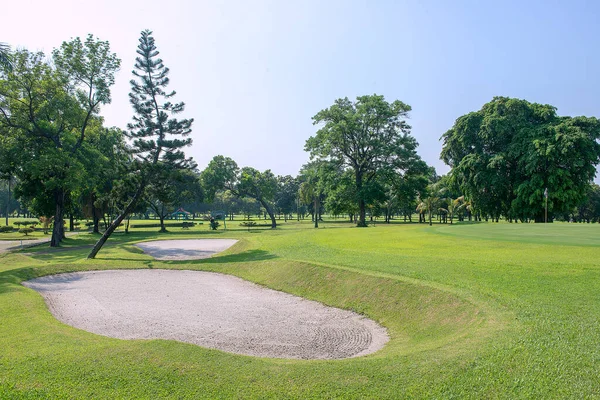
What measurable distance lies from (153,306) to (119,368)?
6.61 meters

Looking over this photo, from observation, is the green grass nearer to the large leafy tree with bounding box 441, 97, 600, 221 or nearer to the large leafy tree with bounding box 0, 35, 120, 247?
the large leafy tree with bounding box 0, 35, 120, 247

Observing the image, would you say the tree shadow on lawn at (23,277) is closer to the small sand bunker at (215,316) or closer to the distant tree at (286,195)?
the small sand bunker at (215,316)

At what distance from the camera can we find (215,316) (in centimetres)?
1060

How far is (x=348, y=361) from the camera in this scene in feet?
19.2

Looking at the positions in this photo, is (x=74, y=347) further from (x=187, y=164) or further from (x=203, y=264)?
(x=187, y=164)

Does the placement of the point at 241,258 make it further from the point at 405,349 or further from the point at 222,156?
the point at 222,156

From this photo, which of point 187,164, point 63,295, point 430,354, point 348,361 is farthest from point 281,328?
point 187,164

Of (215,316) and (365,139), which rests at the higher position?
(365,139)

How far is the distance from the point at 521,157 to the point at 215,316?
124 ft

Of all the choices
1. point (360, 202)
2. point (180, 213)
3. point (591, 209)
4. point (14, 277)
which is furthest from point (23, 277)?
point (180, 213)

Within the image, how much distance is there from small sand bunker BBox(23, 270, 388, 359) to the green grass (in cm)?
78

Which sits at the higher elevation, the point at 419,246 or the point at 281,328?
the point at 419,246

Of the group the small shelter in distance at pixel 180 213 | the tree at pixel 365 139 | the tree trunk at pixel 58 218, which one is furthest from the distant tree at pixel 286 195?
the tree trunk at pixel 58 218

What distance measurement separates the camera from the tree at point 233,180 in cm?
5450
